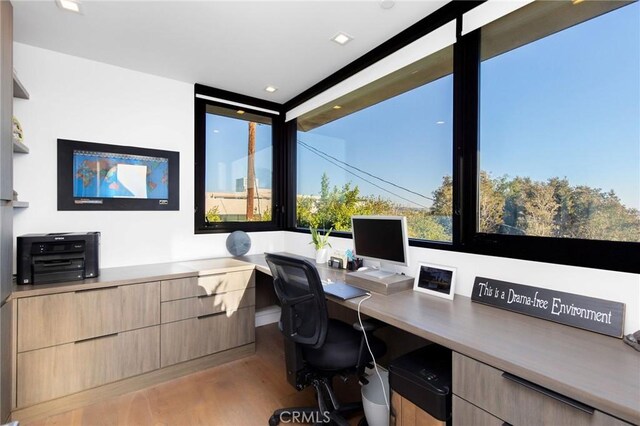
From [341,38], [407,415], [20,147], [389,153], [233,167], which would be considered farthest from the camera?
[233,167]

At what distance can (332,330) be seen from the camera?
1907 mm

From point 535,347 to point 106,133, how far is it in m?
3.46

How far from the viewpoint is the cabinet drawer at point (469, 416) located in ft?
3.45

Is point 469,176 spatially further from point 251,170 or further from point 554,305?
point 251,170

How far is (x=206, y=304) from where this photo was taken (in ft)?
8.37

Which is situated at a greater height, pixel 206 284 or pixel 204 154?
pixel 204 154

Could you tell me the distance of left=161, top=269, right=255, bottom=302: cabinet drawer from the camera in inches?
93.7

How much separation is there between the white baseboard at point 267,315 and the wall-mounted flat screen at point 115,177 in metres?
1.59

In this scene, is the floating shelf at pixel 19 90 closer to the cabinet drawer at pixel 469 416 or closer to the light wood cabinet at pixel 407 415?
the light wood cabinet at pixel 407 415

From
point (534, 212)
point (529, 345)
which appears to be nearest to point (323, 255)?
point (534, 212)

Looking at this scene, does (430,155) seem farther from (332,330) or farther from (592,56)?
(332,330)

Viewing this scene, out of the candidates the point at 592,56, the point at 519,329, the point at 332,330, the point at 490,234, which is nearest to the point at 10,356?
the point at 332,330

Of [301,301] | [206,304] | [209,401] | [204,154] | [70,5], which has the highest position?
[70,5]

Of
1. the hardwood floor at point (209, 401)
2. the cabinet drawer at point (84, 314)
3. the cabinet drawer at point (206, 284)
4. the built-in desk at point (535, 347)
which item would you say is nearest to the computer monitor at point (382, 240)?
the built-in desk at point (535, 347)
